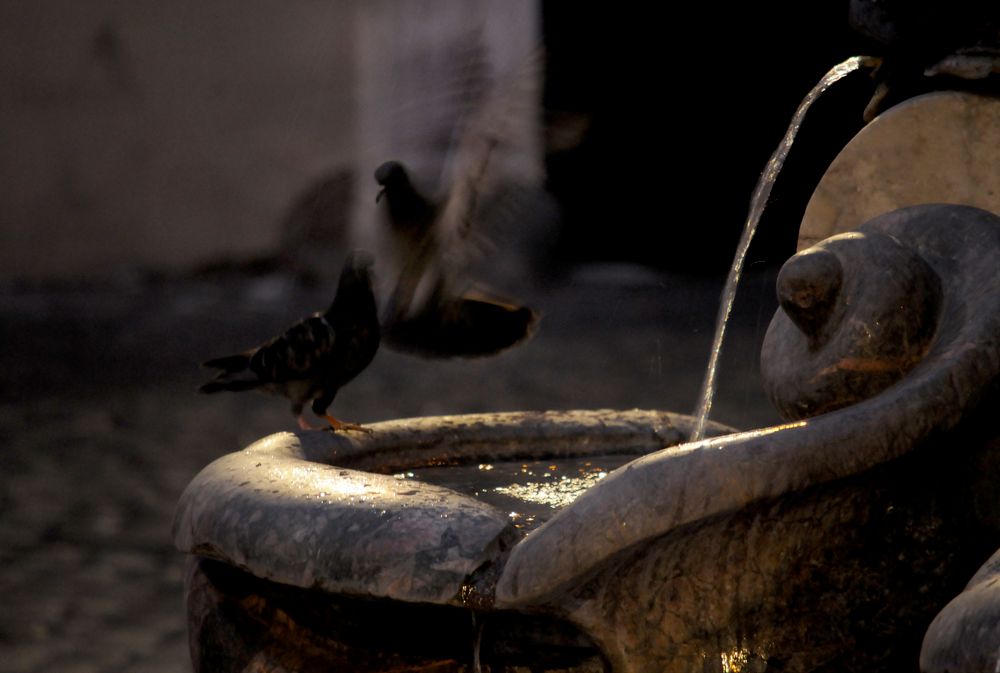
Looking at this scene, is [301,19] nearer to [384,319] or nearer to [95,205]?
[95,205]

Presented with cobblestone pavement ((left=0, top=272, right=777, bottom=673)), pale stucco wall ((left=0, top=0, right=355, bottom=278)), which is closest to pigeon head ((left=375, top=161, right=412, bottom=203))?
cobblestone pavement ((left=0, top=272, right=777, bottom=673))

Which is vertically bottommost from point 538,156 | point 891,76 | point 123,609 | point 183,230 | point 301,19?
point 183,230

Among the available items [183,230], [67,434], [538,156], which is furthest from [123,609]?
[183,230]

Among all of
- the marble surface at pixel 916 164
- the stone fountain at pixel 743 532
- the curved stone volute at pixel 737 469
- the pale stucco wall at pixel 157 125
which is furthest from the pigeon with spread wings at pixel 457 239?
the pale stucco wall at pixel 157 125

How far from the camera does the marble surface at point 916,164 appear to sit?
1979mm

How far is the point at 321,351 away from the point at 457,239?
448 mm

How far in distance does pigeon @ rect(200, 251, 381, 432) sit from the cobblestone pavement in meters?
0.99

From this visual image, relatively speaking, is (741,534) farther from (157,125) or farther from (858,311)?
(157,125)

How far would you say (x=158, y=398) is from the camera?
6754 mm

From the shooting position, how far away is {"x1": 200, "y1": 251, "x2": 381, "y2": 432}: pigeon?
8.30ft

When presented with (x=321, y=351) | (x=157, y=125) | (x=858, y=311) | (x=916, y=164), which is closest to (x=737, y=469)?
(x=858, y=311)

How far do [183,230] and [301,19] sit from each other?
79.1 inches

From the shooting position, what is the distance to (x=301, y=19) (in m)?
10.2

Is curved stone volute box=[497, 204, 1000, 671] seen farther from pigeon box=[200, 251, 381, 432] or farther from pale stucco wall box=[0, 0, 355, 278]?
pale stucco wall box=[0, 0, 355, 278]
